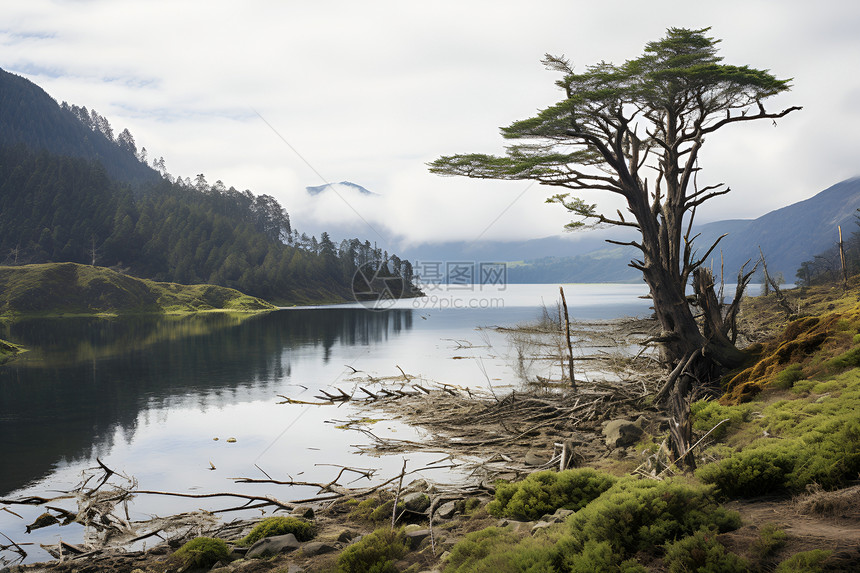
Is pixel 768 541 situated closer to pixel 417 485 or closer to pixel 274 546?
pixel 274 546

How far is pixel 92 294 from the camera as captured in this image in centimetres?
10094

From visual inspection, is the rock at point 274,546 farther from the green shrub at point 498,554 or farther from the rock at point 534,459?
the rock at point 534,459

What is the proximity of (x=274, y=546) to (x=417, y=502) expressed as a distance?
10.0ft

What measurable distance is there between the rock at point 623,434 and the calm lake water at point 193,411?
4.90 metres

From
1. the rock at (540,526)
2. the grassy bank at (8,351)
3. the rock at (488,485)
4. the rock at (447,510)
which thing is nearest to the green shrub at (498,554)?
the rock at (540,526)

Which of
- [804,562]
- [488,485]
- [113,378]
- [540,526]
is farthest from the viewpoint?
[113,378]

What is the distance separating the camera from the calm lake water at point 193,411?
1537 cm

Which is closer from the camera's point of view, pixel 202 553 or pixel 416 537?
pixel 202 553

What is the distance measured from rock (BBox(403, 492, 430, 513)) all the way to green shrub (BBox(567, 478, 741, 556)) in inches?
181

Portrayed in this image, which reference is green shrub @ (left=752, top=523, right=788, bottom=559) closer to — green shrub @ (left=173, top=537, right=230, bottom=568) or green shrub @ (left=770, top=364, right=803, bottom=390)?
green shrub @ (left=173, top=537, right=230, bottom=568)

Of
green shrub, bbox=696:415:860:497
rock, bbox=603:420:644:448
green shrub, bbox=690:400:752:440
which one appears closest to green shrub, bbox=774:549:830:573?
green shrub, bbox=696:415:860:497

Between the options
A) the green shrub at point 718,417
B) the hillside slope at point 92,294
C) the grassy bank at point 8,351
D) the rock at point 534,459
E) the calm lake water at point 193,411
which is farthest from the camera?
the hillside slope at point 92,294

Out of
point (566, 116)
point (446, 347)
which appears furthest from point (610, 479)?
point (446, 347)

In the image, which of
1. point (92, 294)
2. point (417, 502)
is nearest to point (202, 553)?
point (417, 502)
